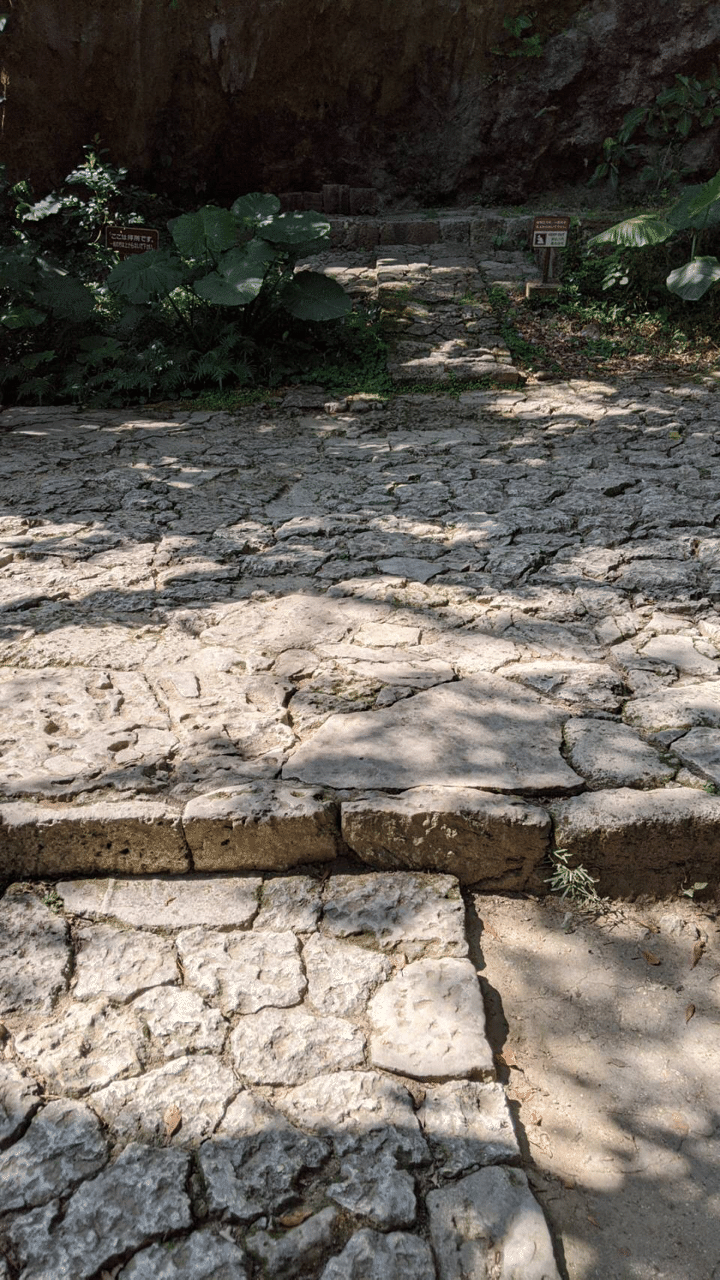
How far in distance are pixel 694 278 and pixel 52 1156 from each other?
7.28m

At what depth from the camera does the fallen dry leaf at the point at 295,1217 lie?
1.67 m

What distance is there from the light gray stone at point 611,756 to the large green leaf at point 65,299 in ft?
18.6

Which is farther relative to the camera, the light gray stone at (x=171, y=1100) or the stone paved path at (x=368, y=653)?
the stone paved path at (x=368, y=653)

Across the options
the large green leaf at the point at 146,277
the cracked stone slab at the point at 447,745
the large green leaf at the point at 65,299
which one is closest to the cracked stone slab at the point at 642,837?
the cracked stone slab at the point at 447,745

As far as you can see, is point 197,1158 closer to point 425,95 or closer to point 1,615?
point 1,615

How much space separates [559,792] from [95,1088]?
135 centimetres

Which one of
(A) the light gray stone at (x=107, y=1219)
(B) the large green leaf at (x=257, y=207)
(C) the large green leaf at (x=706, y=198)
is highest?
(B) the large green leaf at (x=257, y=207)

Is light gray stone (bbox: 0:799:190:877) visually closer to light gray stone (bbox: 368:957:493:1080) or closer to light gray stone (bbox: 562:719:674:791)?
light gray stone (bbox: 368:957:493:1080)

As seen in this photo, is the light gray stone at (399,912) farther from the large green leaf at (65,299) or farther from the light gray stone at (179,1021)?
the large green leaf at (65,299)

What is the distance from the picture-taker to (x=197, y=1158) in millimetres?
1764

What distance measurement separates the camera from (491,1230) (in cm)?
165

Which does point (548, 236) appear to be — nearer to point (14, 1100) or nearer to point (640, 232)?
point (640, 232)

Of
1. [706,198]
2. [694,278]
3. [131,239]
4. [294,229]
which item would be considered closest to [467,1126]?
[294,229]

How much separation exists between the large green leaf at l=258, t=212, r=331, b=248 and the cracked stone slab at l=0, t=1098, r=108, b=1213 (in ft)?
20.9
